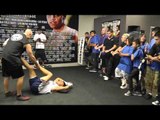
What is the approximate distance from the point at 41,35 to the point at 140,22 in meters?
3.08

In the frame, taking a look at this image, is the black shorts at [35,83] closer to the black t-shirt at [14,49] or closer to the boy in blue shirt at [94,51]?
the black t-shirt at [14,49]

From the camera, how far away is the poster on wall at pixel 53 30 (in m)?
6.27

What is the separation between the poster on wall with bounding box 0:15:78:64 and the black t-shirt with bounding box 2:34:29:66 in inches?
Result: 115

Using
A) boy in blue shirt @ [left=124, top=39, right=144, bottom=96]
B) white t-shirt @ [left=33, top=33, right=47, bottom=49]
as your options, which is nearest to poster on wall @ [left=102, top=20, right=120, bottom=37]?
boy in blue shirt @ [left=124, top=39, right=144, bottom=96]

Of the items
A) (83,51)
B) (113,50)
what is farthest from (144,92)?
(83,51)

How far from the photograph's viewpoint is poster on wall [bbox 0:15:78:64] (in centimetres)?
627

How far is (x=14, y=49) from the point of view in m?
3.52

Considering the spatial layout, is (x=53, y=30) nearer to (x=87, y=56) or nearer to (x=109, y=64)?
(x=87, y=56)

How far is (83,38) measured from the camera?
7.00m

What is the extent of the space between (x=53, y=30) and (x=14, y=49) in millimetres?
3500

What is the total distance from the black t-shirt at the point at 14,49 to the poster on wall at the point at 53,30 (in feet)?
9.57

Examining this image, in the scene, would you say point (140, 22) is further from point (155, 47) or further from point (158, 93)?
point (158, 93)

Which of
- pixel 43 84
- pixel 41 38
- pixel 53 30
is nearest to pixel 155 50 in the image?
pixel 43 84
